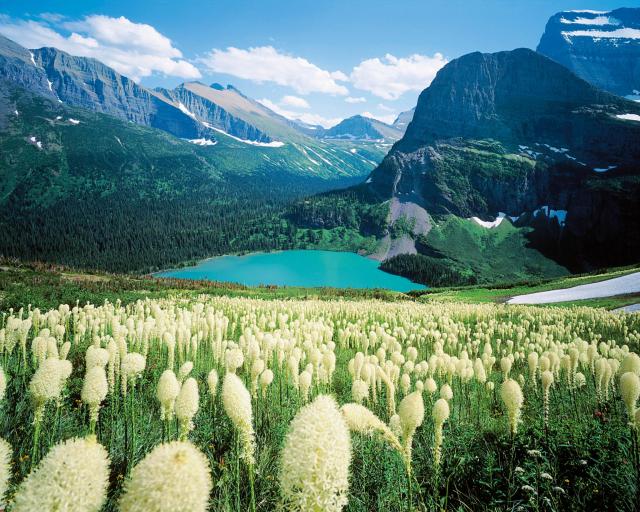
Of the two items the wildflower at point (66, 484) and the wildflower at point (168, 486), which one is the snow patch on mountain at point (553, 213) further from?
the wildflower at point (66, 484)

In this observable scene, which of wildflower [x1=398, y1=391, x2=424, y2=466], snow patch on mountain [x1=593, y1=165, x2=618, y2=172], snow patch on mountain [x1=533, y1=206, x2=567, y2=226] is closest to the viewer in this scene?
wildflower [x1=398, y1=391, x2=424, y2=466]

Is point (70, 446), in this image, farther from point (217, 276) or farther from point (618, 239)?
point (618, 239)

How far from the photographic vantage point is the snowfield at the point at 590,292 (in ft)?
147

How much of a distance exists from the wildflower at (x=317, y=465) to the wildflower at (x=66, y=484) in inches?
38.1

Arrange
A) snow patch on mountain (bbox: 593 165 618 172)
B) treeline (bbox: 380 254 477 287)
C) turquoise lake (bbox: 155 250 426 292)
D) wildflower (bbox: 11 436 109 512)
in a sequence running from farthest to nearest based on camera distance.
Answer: snow patch on mountain (bbox: 593 165 618 172), treeline (bbox: 380 254 477 287), turquoise lake (bbox: 155 250 426 292), wildflower (bbox: 11 436 109 512)

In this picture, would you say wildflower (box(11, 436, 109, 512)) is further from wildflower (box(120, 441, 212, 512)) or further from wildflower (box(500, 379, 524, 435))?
wildflower (box(500, 379, 524, 435))

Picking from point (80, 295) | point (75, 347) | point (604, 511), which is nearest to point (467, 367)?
point (604, 511)

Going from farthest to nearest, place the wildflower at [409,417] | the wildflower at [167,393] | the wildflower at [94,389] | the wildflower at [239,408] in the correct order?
the wildflower at [167,393] < the wildflower at [94,389] < the wildflower at [409,417] < the wildflower at [239,408]

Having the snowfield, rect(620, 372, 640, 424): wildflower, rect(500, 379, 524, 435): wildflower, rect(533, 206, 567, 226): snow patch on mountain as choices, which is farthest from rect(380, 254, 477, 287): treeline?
rect(620, 372, 640, 424): wildflower

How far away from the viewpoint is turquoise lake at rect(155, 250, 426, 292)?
5413 inches

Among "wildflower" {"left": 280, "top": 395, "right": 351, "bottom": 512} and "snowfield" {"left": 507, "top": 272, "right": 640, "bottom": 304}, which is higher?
"wildflower" {"left": 280, "top": 395, "right": 351, "bottom": 512}

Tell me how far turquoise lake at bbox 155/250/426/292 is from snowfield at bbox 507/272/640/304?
2954 inches

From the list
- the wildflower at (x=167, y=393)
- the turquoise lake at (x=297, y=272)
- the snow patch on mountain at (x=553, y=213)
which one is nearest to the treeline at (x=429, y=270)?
the turquoise lake at (x=297, y=272)

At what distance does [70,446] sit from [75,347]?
A: 10587 mm
